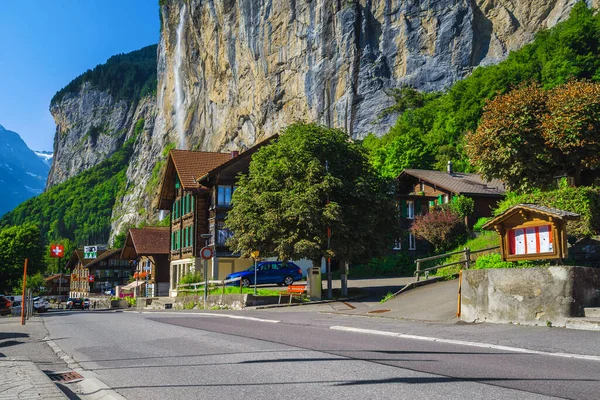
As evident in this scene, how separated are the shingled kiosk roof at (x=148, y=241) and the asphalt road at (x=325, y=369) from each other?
46012 millimetres

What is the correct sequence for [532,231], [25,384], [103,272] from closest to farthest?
1. [25,384]
2. [532,231]
3. [103,272]

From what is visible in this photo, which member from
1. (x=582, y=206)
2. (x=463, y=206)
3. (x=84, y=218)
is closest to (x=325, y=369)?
(x=582, y=206)

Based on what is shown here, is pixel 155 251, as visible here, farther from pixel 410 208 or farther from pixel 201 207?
pixel 410 208

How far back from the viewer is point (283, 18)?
10369cm

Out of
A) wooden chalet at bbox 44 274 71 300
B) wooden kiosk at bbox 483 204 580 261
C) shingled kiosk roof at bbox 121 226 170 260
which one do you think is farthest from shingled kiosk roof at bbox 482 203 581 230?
wooden chalet at bbox 44 274 71 300

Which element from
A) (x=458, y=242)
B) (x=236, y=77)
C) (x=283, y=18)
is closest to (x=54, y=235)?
(x=236, y=77)

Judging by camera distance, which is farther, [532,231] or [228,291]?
[228,291]

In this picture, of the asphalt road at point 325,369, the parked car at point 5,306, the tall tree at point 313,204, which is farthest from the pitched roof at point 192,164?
the asphalt road at point 325,369

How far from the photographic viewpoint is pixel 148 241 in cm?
6056

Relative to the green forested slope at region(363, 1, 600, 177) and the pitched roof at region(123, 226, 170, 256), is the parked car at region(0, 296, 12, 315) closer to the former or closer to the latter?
the pitched roof at region(123, 226, 170, 256)

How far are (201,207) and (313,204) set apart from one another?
23483 millimetres

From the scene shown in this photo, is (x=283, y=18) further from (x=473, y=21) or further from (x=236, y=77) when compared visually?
(x=473, y=21)

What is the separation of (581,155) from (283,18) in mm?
87291

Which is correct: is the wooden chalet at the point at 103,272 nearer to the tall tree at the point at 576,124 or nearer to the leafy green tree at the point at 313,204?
the leafy green tree at the point at 313,204
